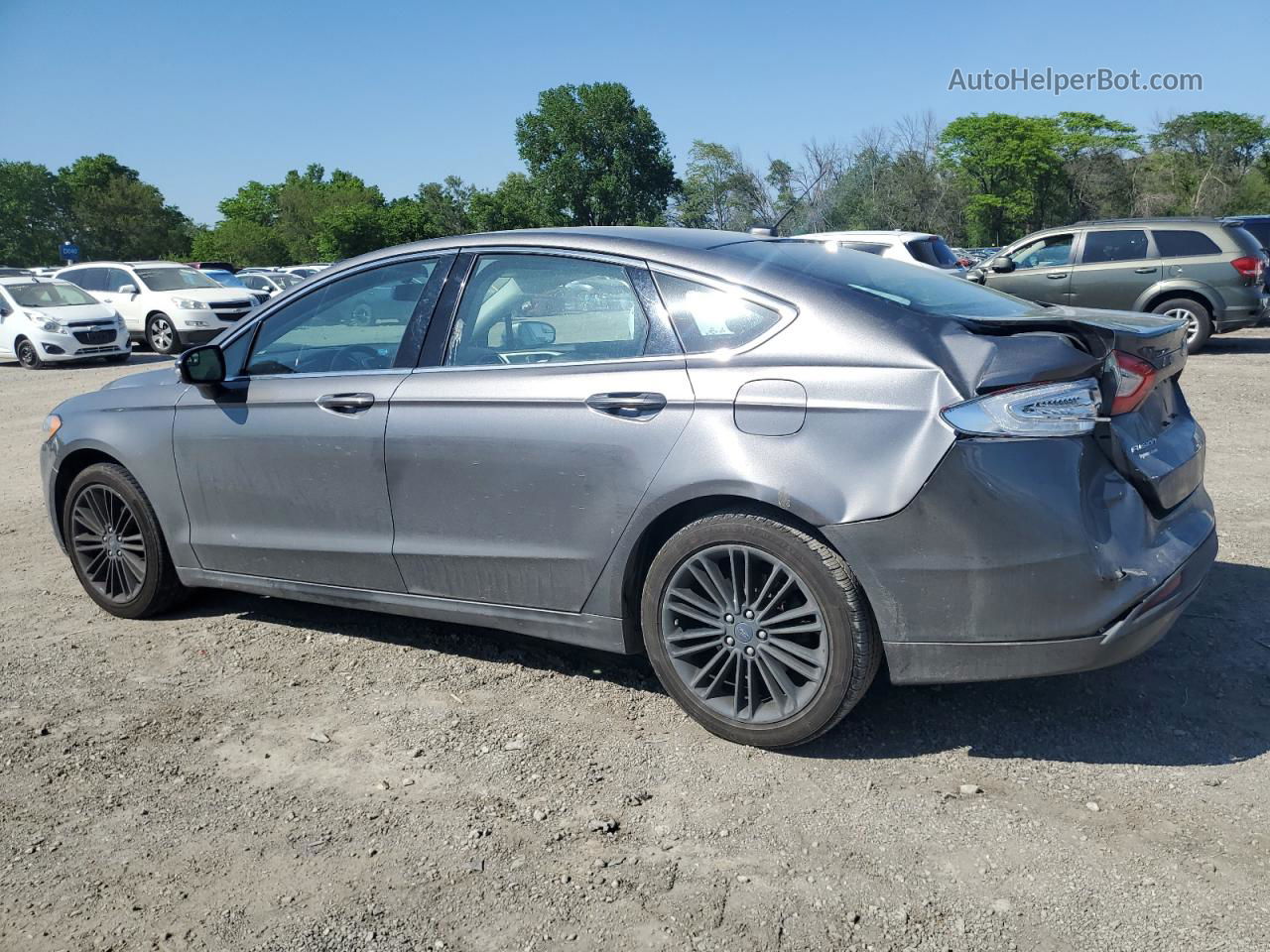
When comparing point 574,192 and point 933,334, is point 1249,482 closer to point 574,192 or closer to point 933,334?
point 933,334

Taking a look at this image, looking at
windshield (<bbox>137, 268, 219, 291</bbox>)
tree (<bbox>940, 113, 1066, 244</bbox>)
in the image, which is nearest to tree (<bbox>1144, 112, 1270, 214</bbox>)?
tree (<bbox>940, 113, 1066, 244</bbox>)

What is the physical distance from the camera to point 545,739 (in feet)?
12.0

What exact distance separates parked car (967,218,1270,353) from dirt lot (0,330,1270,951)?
1062 centimetres

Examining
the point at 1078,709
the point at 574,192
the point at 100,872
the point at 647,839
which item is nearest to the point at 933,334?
the point at 1078,709

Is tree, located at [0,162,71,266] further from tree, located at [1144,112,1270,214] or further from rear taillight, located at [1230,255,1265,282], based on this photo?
rear taillight, located at [1230,255,1265,282]

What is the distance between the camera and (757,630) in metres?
3.41

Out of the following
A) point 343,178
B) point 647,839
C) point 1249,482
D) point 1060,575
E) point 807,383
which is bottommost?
point 1249,482

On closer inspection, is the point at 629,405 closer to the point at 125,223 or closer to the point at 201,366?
the point at 201,366

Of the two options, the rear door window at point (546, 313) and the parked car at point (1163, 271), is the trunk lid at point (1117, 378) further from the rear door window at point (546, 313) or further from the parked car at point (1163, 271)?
the parked car at point (1163, 271)

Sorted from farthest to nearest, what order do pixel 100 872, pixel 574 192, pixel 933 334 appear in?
pixel 574 192
pixel 933 334
pixel 100 872

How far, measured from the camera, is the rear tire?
14.1 m

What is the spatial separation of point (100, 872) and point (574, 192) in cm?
10003

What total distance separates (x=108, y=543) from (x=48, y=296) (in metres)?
18.1

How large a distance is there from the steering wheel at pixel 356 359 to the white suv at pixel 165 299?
59.8 ft
